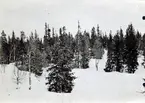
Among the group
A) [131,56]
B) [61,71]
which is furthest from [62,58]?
[131,56]

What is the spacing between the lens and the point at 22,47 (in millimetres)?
67812

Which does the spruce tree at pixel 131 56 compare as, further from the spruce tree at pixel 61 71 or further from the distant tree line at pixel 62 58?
the spruce tree at pixel 61 71

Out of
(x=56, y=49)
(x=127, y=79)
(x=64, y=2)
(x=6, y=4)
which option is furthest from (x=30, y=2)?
(x=127, y=79)

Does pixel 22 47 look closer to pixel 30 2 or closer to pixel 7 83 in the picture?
pixel 7 83

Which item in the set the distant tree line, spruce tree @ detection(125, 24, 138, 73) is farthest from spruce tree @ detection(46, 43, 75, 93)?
spruce tree @ detection(125, 24, 138, 73)

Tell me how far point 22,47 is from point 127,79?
29334 millimetres

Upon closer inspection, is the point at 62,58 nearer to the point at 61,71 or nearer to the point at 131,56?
the point at 61,71

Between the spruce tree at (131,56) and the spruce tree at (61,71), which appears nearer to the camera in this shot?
the spruce tree at (61,71)

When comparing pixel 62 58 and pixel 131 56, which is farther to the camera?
pixel 131 56

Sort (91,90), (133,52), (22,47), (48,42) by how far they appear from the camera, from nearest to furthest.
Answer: (91,90)
(133,52)
(22,47)
(48,42)

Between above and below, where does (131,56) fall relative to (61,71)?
above

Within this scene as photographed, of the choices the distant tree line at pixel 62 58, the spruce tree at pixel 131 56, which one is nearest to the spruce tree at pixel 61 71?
the distant tree line at pixel 62 58

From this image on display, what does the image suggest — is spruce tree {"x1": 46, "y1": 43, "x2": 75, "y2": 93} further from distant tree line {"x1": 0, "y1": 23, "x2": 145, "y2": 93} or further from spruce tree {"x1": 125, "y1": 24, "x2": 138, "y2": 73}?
spruce tree {"x1": 125, "y1": 24, "x2": 138, "y2": 73}

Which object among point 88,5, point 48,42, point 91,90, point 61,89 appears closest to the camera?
point 88,5
